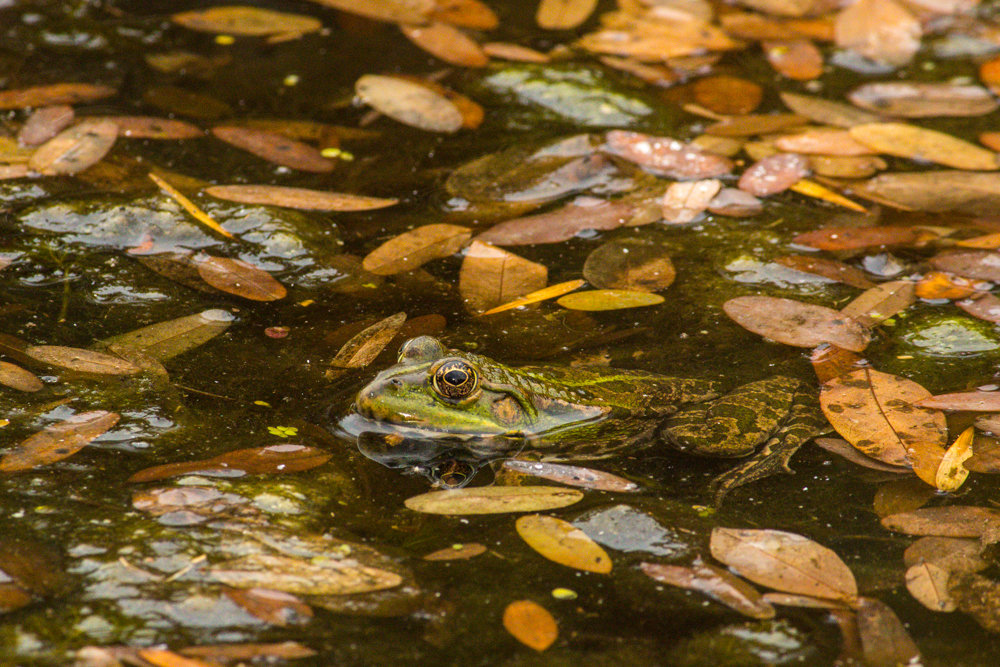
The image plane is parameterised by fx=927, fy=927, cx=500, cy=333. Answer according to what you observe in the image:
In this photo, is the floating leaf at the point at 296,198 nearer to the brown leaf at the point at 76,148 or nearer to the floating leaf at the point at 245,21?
the brown leaf at the point at 76,148

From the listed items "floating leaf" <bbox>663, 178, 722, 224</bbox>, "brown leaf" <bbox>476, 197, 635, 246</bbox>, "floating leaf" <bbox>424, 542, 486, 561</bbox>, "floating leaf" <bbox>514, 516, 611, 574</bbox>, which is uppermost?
"floating leaf" <bbox>663, 178, 722, 224</bbox>

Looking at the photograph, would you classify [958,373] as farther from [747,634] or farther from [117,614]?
[117,614]

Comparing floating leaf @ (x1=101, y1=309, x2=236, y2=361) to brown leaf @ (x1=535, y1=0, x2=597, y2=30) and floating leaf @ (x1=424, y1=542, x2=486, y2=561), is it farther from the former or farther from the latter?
brown leaf @ (x1=535, y1=0, x2=597, y2=30)

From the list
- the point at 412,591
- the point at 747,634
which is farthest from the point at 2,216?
the point at 747,634

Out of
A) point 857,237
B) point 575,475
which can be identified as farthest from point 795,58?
point 575,475

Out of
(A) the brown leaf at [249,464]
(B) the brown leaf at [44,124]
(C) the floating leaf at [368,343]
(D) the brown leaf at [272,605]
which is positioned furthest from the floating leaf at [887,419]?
(B) the brown leaf at [44,124]

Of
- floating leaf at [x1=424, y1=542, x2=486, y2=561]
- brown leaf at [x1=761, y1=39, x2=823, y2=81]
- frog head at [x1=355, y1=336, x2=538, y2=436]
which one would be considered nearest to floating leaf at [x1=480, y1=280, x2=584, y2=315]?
frog head at [x1=355, y1=336, x2=538, y2=436]

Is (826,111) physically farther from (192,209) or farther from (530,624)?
(530,624)
